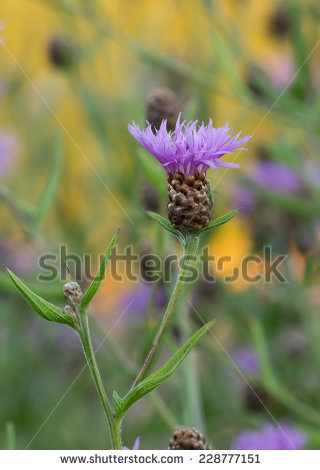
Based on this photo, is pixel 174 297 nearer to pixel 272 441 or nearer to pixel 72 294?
pixel 72 294

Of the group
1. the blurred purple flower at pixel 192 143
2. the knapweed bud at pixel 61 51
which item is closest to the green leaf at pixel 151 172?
the blurred purple flower at pixel 192 143

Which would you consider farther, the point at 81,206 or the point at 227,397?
the point at 81,206

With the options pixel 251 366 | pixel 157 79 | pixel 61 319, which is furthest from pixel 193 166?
pixel 157 79

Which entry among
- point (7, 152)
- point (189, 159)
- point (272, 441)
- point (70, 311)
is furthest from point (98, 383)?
point (7, 152)

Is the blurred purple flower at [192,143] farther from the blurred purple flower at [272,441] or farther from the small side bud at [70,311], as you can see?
the blurred purple flower at [272,441]

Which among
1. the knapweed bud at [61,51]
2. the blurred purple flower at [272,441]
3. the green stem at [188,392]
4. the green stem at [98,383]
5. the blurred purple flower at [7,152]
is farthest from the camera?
the blurred purple flower at [7,152]
